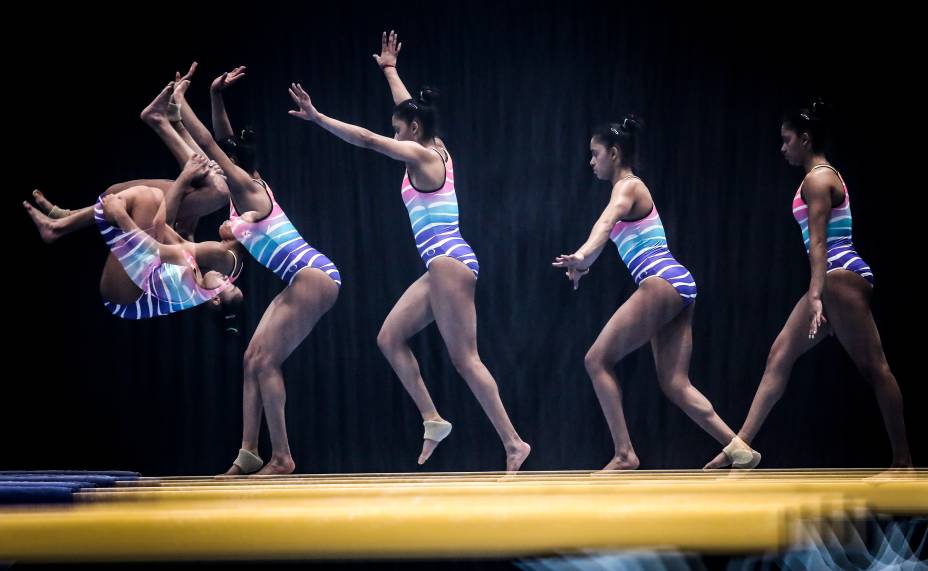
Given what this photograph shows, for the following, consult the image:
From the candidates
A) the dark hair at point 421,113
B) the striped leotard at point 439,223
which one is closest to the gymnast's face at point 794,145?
the striped leotard at point 439,223

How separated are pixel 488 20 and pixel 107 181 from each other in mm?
2094

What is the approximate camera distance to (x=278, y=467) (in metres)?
4.71

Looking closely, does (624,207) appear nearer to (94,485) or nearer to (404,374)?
(404,374)

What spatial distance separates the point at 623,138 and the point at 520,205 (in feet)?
2.04

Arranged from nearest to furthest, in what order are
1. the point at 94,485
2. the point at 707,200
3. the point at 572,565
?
the point at 572,565
the point at 94,485
the point at 707,200

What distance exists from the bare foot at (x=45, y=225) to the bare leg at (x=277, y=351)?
106 cm

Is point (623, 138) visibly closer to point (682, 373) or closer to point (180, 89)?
point (682, 373)

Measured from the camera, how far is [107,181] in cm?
514

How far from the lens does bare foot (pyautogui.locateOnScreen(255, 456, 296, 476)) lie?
4.71 m

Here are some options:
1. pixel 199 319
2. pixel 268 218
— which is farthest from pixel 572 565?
pixel 199 319

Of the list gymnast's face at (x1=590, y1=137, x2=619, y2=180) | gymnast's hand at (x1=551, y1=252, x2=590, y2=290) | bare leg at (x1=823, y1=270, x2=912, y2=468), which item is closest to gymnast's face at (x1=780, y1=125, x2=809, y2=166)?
bare leg at (x1=823, y1=270, x2=912, y2=468)

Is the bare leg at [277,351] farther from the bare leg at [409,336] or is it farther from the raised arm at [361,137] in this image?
the raised arm at [361,137]

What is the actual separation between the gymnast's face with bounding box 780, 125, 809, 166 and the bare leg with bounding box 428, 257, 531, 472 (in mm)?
1593

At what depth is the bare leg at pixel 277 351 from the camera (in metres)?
4.66
